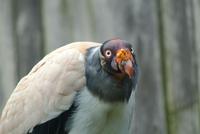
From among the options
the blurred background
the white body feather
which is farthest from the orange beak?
the blurred background

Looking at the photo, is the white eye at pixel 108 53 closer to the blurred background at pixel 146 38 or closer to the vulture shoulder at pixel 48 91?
the vulture shoulder at pixel 48 91

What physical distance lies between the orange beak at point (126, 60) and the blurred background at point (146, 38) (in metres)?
1.48

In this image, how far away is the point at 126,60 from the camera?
19.6 feet

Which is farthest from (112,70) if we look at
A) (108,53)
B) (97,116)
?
(97,116)

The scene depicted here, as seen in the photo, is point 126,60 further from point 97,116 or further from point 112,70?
point 97,116

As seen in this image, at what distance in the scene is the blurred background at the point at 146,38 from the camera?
7477mm

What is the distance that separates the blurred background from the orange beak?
1482 millimetres

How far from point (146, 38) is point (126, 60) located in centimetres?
152

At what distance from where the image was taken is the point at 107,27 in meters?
7.48

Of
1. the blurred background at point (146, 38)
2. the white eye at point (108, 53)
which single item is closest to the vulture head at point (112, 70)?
the white eye at point (108, 53)

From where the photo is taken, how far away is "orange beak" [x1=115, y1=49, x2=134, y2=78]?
235 inches

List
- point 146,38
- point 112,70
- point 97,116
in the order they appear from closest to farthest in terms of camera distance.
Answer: point 112,70 < point 97,116 < point 146,38

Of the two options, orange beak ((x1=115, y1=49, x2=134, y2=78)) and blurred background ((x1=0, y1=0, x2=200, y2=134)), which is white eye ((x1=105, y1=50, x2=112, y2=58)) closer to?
orange beak ((x1=115, y1=49, x2=134, y2=78))

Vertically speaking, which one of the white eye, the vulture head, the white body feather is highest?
the white eye
